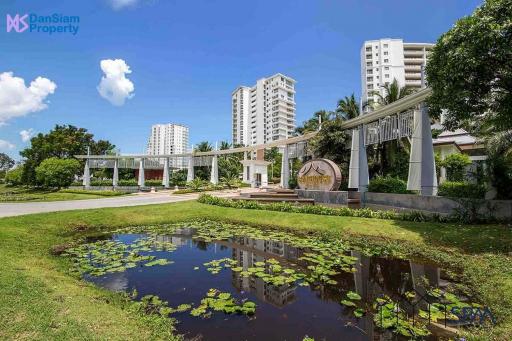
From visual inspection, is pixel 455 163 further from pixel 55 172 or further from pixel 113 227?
pixel 55 172

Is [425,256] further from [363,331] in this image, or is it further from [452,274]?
[363,331]

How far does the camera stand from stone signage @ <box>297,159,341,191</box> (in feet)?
65.5

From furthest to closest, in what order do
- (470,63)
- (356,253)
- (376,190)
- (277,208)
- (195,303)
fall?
(376,190) → (277,208) → (356,253) → (470,63) → (195,303)

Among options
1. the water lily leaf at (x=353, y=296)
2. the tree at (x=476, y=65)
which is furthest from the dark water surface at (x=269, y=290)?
the tree at (x=476, y=65)

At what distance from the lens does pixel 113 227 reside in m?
13.8

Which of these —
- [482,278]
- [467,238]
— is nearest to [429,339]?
[482,278]

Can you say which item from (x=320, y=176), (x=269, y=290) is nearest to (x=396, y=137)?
(x=320, y=176)

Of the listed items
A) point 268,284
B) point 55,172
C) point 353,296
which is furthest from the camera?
point 55,172

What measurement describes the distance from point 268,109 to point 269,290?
104938 millimetres

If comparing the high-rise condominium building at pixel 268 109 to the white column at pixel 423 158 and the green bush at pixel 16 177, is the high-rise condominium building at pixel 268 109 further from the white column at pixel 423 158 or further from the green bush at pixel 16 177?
the white column at pixel 423 158

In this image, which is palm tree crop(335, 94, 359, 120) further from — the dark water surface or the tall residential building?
the tall residential building

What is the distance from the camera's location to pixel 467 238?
31.4 feet

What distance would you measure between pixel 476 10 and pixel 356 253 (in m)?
9.09

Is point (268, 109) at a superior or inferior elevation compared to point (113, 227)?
superior
